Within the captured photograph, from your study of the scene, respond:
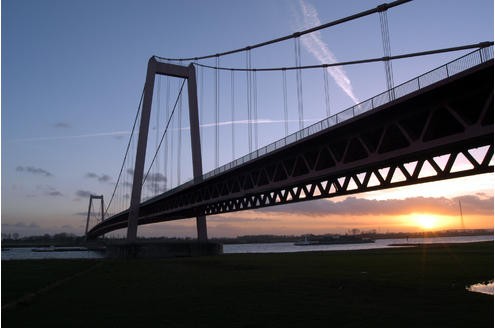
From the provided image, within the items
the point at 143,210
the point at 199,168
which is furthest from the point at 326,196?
the point at 143,210

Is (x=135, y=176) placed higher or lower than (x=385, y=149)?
higher

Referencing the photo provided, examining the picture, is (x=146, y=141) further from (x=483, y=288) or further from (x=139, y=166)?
(x=483, y=288)

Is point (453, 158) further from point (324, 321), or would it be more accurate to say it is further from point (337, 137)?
point (324, 321)

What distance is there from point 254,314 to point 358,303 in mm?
4035

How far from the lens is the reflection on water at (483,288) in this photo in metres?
17.5

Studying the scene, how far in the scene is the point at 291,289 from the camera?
768 inches


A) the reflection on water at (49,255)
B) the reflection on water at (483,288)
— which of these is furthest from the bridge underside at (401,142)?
the reflection on water at (49,255)

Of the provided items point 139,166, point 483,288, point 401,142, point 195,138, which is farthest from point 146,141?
point 483,288

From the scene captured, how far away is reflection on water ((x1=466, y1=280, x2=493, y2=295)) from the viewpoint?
57.3 ft

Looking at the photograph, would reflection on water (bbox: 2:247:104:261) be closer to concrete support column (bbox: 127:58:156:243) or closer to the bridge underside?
concrete support column (bbox: 127:58:156:243)

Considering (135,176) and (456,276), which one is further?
(135,176)

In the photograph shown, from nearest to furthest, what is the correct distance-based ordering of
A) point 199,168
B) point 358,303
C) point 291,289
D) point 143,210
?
point 358,303 → point 291,289 → point 199,168 → point 143,210

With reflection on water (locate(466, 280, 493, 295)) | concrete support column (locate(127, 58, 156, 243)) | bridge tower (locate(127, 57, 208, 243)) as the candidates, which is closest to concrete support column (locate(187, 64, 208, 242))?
bridge tower (locate(127, 57, 208, 243))

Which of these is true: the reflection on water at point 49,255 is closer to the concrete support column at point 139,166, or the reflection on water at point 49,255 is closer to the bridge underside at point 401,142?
the concrete support column at point 139,166
